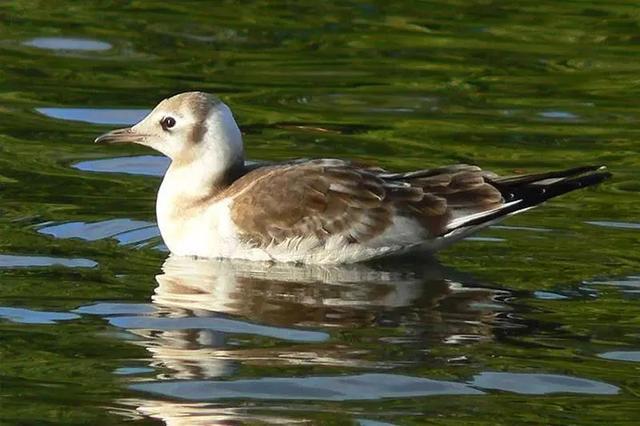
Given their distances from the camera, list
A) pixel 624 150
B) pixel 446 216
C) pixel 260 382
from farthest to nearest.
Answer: pixel 624 150 → pixel 446 216 → pixel 260 382

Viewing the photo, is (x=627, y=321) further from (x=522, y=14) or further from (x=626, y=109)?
(x=522, y=14)

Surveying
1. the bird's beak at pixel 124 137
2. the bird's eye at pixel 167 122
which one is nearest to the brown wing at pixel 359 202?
the bird's eye at pixel 167 122

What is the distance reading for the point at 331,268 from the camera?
12.7m

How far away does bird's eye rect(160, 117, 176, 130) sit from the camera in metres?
13.3

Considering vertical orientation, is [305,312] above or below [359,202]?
below

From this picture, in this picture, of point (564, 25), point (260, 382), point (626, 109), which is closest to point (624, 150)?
point (626, 109)

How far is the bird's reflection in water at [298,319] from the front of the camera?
10328mm

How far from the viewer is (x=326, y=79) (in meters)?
18.6

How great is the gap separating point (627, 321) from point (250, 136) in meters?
5.91

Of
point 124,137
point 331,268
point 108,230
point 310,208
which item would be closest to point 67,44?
point 124,137

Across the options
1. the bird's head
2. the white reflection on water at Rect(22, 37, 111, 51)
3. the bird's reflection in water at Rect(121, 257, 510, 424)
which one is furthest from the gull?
the white reflection on water at Rect(22, 37, 111, 51)

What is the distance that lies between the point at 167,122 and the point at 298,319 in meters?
2.49

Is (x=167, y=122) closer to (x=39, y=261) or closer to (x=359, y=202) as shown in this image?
(x=39, y=261)

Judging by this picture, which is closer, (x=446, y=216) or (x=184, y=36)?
(x=446, y=216)
